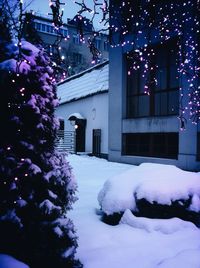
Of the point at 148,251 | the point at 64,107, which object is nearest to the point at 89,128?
the point at 64,107

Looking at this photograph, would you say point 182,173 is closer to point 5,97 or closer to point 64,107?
point 5,97

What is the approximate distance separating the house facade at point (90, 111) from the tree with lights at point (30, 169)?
1418 centimetres

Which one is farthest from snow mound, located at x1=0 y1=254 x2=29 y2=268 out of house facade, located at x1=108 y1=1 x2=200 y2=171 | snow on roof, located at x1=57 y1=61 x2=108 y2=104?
snow on roof, located at x1=57 y1=61 x2=108 y2=104

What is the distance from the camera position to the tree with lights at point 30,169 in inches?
131

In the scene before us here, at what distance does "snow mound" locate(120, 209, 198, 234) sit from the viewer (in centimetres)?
523

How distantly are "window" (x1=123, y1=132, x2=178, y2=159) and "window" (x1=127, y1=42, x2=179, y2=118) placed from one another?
3.72 ft

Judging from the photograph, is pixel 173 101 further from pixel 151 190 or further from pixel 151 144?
pixel 151 190

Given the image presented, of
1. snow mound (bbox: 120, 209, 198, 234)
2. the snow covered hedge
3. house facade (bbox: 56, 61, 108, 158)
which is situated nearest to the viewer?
snow mound (bbox: 120, 209, 198, 234)

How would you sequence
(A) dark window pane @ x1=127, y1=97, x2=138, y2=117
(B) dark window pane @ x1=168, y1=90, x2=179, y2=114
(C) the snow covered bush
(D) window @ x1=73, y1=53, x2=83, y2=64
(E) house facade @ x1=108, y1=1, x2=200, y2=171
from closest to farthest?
(C) the snow covered bush, (E) house facade @ x1=108, y1=1, x2=200, y2=171, (B) dark window pane @ x1=168, y1=90, x2=179, y2=114, (A) dark window pane @ x1=127, y1=97, x2=138, y2=117, (D) window @ x1=73, y1=53, x2=83, y2=64

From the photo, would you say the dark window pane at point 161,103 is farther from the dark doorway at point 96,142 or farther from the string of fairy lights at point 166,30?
the dark doorway at point 96,142

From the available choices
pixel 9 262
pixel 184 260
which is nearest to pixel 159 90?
pixel 184 260

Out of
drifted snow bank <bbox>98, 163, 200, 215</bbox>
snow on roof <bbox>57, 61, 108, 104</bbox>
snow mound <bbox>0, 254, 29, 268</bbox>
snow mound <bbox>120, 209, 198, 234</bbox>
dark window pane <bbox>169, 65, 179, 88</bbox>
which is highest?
snow on roof <bbox>57, 61, 108, 104</bbox>

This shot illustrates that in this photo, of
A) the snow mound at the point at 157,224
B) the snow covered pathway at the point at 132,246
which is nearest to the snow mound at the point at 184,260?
the snow covered pathway at the point at 132,246

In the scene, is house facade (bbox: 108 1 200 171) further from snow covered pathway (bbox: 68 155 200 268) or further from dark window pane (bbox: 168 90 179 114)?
snow covered pathway (bbox: 68 155 200 268)
